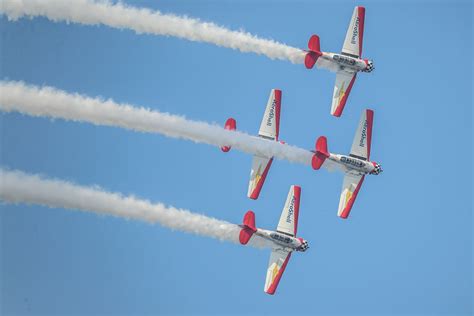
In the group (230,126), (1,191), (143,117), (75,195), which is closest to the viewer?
(1,191)

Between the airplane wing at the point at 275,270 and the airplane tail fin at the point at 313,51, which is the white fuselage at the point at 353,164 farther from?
the airplane wing at the point at 275,270

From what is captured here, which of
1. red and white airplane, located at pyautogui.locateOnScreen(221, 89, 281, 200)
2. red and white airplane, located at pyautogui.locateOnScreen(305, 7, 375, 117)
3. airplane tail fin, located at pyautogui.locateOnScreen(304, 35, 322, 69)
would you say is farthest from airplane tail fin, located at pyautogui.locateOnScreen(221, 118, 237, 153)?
red and white airplane, located at pyautogui.locateOnScreen(305, 7, 375, 117)

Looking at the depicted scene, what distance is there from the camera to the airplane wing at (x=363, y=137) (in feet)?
170

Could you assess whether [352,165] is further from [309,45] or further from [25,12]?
[25,12]

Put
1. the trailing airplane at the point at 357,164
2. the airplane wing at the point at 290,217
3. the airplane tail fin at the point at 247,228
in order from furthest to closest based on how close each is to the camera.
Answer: the trailing airplane at the point at 357,164 < the airplane wing at the point at 290,217 < the airplane tail fin at the point at 247,228

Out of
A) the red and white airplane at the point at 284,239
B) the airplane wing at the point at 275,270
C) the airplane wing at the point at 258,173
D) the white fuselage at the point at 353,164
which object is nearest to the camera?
the red and white airplane at the point at 284,239

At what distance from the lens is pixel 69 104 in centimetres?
4284

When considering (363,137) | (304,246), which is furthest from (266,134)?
(304,246)

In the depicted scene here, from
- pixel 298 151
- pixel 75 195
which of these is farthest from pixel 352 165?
pixel 75 195

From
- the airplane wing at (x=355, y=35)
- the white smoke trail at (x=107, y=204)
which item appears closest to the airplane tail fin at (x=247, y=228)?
the white smoke trail at (x=107, y=204)

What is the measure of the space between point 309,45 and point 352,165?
5.06m

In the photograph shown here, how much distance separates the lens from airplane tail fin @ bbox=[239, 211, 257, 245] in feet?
160

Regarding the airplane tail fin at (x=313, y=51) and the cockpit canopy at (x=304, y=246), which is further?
the airplane tail fin at (x=313, y=51)

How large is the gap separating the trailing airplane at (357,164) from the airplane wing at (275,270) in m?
3.20
